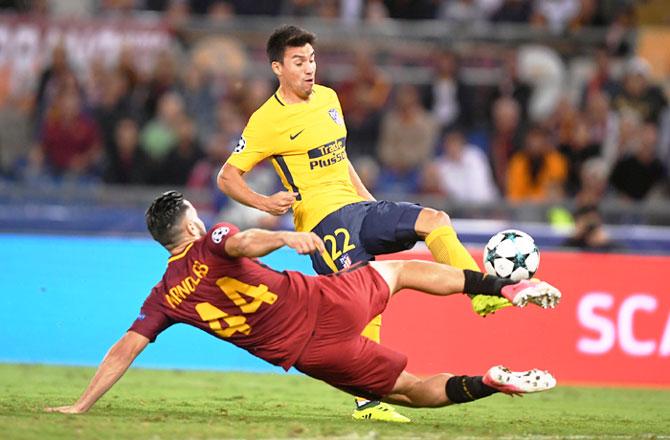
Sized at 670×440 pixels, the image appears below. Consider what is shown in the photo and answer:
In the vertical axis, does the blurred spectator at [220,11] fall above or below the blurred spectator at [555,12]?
below

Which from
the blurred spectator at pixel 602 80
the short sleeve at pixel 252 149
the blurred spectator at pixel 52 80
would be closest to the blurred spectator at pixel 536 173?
the blurred spectator at pixel 602 80

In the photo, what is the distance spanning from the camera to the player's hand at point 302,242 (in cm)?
746

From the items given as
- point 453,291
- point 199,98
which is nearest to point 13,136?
point 199,98

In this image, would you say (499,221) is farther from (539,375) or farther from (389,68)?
(539,375)

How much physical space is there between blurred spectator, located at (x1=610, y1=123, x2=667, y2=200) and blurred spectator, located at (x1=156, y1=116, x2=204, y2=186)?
5358 mm

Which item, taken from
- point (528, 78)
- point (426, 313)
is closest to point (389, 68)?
point (528, 78)

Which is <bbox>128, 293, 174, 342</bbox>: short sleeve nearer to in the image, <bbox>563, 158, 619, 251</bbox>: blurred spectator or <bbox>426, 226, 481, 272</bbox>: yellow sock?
<bbox>426, 226, 481, 272</bbox>: yellow sock

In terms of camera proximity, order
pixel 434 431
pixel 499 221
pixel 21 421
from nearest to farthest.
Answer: pixel 21 421 → pixel 434 431 → pixel 499 221

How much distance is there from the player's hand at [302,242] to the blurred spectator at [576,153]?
9.99m

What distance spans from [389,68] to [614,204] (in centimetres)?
417

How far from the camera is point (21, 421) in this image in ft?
25.9

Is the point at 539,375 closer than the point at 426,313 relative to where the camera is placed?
Yes

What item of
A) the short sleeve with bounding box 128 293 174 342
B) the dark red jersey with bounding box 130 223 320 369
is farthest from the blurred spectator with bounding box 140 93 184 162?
the dark red jersey with bounding box 130 223 320 369

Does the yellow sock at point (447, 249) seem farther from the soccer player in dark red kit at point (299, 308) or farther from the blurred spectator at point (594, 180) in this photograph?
the blurred spectator at point (594, 180)
